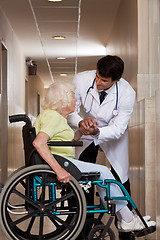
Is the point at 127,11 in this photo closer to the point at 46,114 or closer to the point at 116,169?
the point at 116,169

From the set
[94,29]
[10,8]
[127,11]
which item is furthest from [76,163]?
[94,29]

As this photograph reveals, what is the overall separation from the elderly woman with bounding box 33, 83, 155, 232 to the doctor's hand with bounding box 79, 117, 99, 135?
0.56 feet

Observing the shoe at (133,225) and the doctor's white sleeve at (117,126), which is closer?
the shoe at (133,225)

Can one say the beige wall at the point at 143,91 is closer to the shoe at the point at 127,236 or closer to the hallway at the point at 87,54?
the hallway at the point at 87,54

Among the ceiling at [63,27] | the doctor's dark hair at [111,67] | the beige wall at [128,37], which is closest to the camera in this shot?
the doctor's dark hair at [111,67]

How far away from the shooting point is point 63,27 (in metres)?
7.23

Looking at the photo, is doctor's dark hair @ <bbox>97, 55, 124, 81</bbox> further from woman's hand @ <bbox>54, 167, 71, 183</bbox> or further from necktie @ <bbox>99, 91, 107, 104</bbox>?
woman's hand @ <bbox>54, 167, 71, 183</bbox>

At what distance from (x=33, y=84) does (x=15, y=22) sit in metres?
4.46

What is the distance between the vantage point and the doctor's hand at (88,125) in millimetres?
2691

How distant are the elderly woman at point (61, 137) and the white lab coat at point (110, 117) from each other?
1.37 ft

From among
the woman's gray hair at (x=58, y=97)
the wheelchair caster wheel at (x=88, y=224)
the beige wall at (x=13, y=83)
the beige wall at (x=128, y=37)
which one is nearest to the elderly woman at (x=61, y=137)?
the woman's gray hair at (x=58, y=97)

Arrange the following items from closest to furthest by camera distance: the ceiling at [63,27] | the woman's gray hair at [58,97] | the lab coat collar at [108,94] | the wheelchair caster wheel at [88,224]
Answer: the woman's gray hair at [58,97] → the wheelchair caster wheel at [88,224] → the lab coat collar at [108,94] → the ceiling at [63,27]

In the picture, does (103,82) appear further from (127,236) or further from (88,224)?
(127,236)

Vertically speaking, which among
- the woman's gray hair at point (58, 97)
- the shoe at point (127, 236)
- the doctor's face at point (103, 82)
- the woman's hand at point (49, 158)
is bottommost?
the shoe at point (127, 236)
